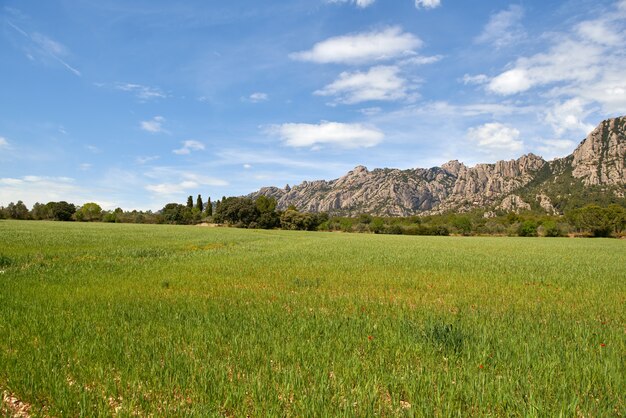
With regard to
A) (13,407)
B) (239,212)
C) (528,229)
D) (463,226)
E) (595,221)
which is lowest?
(528,229)

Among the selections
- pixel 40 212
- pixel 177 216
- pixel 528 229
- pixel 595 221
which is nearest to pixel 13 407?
pixel 528 229

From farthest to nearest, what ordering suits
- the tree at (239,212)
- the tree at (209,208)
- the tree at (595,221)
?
the tree at (209,208), the tree at (239,212), the tree at (595,221)

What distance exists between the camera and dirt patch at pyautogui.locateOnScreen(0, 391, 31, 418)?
3875 mm

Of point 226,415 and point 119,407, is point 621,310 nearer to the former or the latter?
point 226,415

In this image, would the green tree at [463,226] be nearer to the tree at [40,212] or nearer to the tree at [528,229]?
the tree at [528,229]

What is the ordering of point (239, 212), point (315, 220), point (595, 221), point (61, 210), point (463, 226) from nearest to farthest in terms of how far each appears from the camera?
point (595, 221) < point (239, 212) < point (61, 210) < point (315, 220) < point (463, 226)

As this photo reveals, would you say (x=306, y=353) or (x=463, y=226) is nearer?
(x=306, y=353)

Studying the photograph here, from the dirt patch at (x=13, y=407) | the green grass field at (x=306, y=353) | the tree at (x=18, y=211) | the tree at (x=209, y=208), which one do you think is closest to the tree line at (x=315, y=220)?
the tree at (x=18, y=211)

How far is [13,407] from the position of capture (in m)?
4.03

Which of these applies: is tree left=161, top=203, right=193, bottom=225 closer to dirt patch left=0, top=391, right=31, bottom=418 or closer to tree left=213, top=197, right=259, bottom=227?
tree left=213, top=197, right=259, bottom=227

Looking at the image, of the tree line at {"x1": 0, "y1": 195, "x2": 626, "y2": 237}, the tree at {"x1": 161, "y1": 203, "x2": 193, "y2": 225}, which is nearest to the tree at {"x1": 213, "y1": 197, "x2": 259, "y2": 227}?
the tree line at {"x1": 0, "y1": 195, "x2": 626, "y2": 237}

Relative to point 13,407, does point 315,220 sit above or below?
above

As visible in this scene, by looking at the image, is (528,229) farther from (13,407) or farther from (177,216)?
(13,407)

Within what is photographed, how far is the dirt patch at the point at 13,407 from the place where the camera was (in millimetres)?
3875
